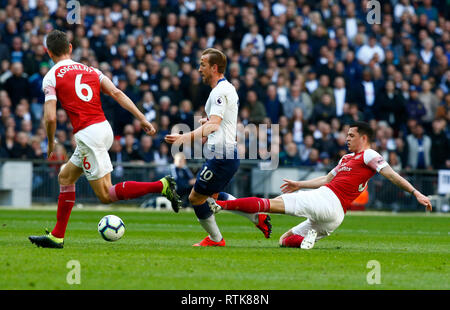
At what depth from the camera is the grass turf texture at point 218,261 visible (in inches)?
299

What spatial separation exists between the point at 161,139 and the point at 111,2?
495 cm

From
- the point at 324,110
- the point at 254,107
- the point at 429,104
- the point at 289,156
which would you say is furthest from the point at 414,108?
the point at 254,107

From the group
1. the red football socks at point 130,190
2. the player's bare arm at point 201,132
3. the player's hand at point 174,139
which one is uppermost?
the player's bare arm at point 201,132

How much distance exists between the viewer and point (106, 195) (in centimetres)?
1053

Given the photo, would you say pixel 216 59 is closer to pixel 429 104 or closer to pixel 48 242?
pixel 48 242

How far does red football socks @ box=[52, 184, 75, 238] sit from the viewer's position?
10312 millimetres

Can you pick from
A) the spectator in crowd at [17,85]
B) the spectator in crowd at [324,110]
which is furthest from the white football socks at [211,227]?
the spectator in crowd at [324,110]

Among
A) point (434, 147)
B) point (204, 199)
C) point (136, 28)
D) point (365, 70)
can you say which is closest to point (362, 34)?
point (365, 70)

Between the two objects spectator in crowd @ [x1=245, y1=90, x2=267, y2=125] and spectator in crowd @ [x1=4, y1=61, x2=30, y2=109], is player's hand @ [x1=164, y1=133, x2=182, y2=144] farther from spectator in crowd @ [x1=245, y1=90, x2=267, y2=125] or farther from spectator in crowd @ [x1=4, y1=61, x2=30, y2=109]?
spectator in crowd @ [x1=245, y1=90, x2=267, y2=125]

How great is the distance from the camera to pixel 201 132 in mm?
10258

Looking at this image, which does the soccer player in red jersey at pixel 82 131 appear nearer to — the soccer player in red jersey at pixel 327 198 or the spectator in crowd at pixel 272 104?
the soccer player in red jersey at pixel 327 198

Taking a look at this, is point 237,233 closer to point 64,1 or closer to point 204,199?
point 204,199

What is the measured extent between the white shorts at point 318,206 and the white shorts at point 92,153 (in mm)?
2246

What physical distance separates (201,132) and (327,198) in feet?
6.14
